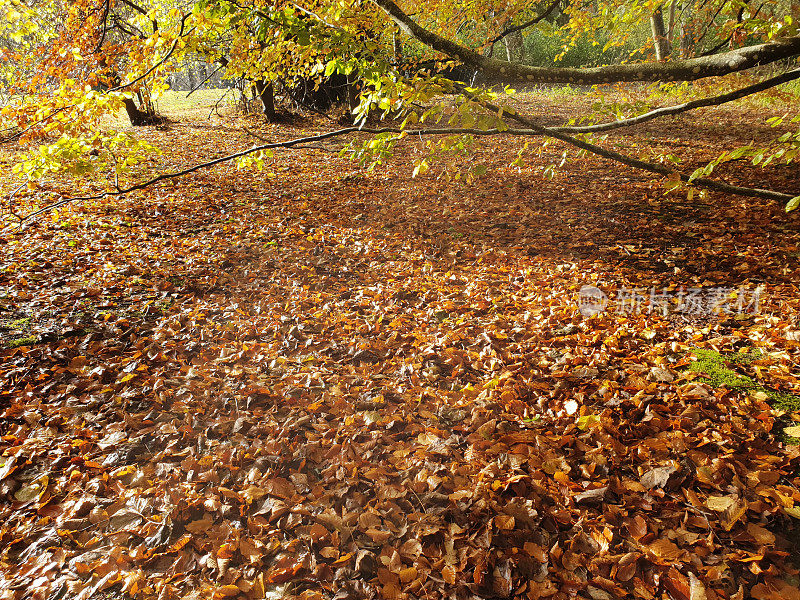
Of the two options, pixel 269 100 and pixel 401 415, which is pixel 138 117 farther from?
pixel 401 415

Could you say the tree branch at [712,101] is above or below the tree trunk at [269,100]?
below

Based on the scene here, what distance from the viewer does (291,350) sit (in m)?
4.04

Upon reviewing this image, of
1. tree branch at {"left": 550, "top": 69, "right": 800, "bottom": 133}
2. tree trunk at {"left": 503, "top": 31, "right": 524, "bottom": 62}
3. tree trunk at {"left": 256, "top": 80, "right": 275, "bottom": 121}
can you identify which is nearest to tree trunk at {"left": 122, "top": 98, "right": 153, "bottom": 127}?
tree trunk at {"left": 256, "top": 80, "right": 275, "bottom": 121}

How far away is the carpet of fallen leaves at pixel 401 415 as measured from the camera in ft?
7.15

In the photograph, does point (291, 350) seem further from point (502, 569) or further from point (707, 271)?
point (707, 271)

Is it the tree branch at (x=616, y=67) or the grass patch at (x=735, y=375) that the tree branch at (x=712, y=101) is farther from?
the grass patch at (x=735, y=375)

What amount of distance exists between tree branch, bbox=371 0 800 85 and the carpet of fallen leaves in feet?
6.62

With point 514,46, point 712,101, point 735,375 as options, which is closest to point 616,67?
point 712,101

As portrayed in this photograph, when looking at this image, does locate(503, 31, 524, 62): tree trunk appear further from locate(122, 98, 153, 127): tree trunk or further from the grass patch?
the grass patch

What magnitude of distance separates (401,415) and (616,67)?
2965 millimetres

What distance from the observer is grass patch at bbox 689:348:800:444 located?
2.75 metres

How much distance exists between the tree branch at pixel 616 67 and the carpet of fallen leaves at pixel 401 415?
2.02 meters

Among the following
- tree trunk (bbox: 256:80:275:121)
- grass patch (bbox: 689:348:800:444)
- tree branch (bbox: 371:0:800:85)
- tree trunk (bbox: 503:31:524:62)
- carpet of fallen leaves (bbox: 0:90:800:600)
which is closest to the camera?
carpet of fallen leaves (bbox: 0:90:800:600)

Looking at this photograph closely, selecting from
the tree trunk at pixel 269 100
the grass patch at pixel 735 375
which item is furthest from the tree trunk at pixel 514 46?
the grass patch at pixel 735 375
